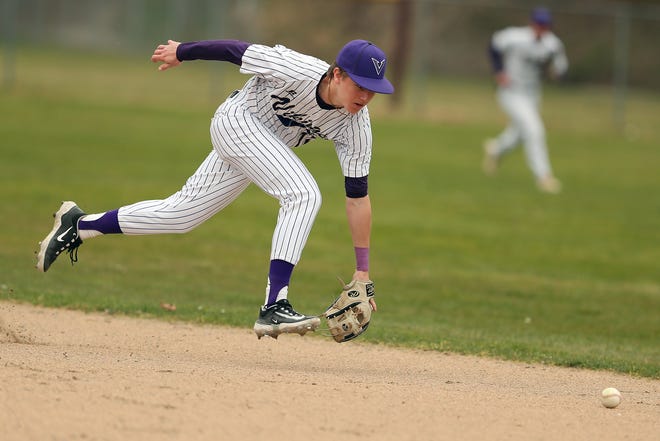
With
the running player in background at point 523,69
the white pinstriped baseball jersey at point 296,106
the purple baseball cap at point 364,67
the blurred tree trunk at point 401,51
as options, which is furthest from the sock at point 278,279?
the blurred tree trunk at point 401,51

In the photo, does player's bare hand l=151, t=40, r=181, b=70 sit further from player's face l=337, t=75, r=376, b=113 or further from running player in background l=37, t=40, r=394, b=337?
player's face l=337, t=75, r=376, b=113

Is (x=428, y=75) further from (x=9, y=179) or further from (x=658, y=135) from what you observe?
(x=9, y=179)

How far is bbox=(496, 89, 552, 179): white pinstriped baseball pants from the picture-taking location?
1548 cm

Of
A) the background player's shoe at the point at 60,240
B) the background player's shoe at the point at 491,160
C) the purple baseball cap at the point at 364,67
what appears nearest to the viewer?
the purple baseball cap at the point at 364,67

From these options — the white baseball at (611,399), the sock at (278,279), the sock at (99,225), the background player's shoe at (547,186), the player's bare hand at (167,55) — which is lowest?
the background player's shoe at (547,186)

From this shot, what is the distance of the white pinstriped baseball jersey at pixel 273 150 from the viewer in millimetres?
5906

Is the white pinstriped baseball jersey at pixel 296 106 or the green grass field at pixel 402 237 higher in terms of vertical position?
the white pinstriped baseball jersey at pixel 296 106

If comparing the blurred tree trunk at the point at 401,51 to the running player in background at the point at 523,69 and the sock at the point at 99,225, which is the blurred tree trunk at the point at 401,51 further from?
the sock at the point at 99,225

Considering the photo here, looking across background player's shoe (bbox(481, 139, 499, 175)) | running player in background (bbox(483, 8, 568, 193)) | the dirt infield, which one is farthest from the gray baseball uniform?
the dirt infield

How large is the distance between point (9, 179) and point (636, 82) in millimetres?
21805

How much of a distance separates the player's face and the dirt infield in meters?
1.54

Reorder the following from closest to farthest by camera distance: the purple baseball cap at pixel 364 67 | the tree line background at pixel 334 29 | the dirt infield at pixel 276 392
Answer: the dirt infield at pixel 276 392 < the purple baseball cap at pixel 364 67 < the tree line background at pixel 334 29

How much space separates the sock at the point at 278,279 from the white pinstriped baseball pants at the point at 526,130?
10179 mm

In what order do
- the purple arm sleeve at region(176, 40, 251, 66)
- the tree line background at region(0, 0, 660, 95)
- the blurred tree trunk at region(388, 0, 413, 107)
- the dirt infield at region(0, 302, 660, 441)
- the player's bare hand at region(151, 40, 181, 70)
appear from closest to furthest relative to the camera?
1. the dirt infield at region(0, 302, 660, 441)
2. the purple arm sleeve at region(176, 40, 251, 66)
3. the player's bare hand at region(151, 40, 181, 70)
4. the blurred tree trunk at region(388, 0, 413, 107)
5. the tree line background at region(0, 0, 660, 95)
